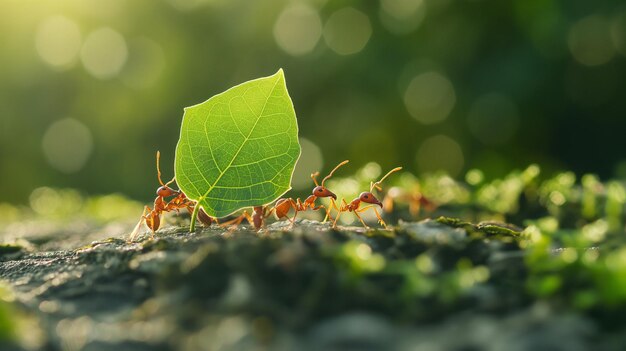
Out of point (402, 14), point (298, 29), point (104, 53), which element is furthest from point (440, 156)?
point (104, 53)

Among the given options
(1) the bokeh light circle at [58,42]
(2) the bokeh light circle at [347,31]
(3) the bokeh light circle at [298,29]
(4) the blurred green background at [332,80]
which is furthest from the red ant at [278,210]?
(1) the bokeh light circle at [58,42]

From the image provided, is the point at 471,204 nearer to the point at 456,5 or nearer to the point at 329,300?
the point at 329,300

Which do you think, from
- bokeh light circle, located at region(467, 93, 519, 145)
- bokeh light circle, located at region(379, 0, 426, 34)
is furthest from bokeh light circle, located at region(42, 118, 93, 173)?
bokeh light circle, located at region(467, 93, 519, 145)

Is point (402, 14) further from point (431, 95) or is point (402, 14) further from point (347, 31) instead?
point (431, 95)

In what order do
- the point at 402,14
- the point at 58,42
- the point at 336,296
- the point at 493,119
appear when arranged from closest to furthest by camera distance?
the point at 336,296, the point at 493,119, the point at 402,14, the point at 58,42

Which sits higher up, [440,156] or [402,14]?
[402,14]

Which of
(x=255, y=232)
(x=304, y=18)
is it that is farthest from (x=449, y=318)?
(x=304, y=18)

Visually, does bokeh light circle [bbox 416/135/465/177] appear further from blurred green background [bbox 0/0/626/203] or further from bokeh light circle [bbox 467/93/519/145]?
bokeh light circle [bbox 467/93/519/145]
